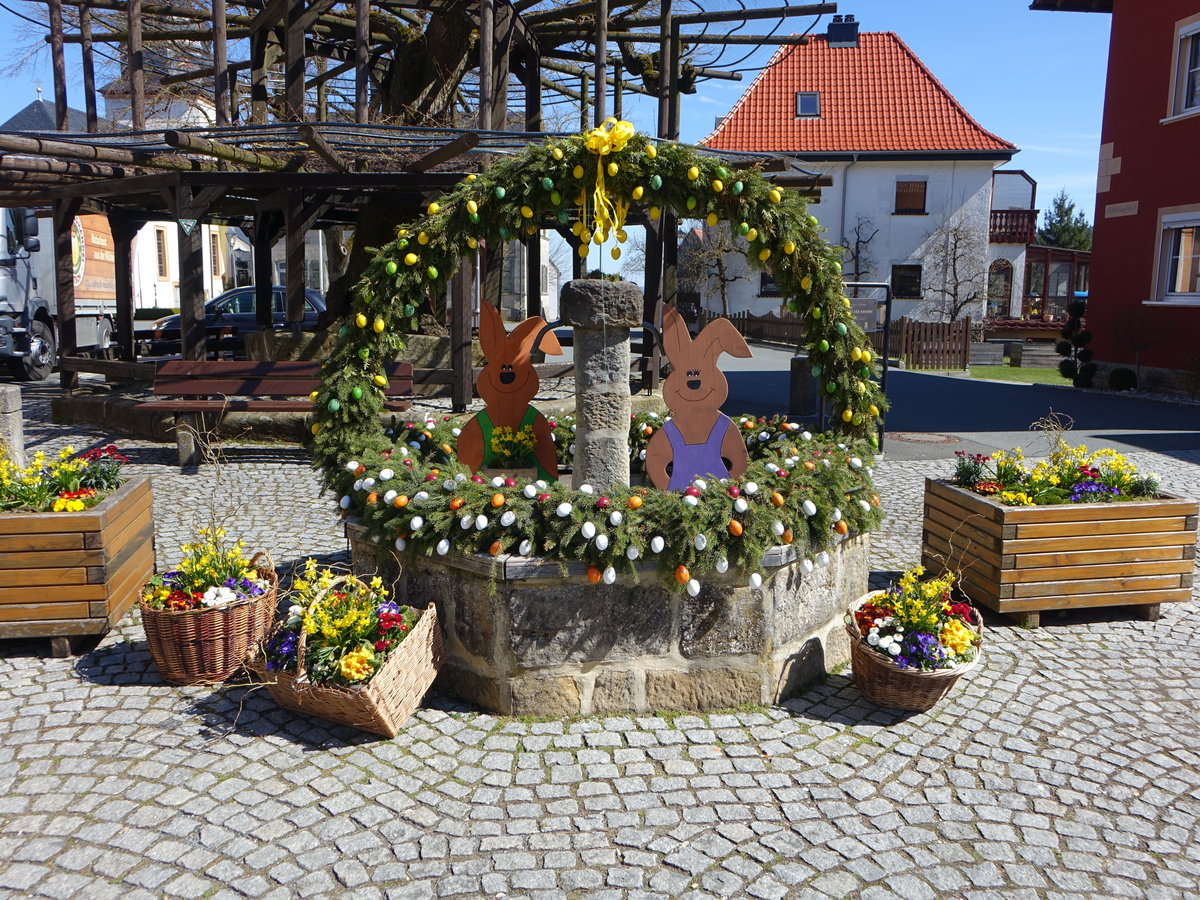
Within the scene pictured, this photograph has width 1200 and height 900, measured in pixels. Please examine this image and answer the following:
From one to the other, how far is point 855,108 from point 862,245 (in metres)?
4.38

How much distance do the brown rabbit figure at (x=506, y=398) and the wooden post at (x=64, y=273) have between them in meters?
9.25

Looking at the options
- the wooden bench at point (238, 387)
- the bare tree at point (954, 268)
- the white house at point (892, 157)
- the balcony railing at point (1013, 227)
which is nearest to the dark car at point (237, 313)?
the wooden bench at point (238, 387)

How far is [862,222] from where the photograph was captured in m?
30.3

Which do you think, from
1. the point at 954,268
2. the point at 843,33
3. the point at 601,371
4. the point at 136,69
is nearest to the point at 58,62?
the point at 136,69

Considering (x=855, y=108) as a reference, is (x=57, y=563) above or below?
below

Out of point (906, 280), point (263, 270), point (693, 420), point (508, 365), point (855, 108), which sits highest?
point (855, 108)

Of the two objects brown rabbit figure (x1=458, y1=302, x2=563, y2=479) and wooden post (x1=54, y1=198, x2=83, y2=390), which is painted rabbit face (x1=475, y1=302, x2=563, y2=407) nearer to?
brown rabbit figure (x1=458, y1=302, x2=563, y2=479)

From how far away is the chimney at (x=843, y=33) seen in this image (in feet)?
84.6

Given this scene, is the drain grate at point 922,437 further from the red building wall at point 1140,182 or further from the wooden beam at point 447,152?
the red building wall at point 1140,182

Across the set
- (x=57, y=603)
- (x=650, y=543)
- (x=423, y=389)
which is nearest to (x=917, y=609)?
(x=650, y=543)

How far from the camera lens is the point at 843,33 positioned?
2608cm

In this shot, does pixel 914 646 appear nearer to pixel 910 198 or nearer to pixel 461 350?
pixel 461 350

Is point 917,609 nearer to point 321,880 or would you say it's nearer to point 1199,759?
point 1199,759

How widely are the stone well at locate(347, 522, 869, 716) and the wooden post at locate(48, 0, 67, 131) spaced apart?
34.5 feet
